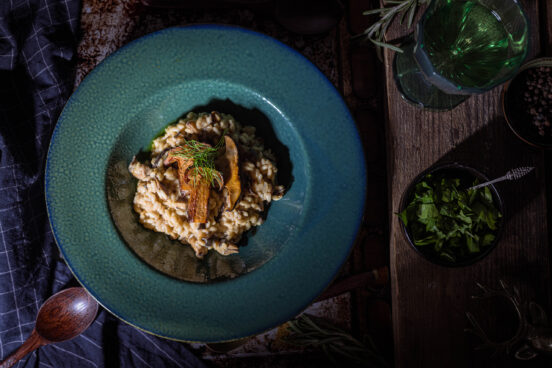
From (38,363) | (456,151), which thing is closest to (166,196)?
(38,363)

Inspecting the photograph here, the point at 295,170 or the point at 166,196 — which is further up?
the point at 295,170

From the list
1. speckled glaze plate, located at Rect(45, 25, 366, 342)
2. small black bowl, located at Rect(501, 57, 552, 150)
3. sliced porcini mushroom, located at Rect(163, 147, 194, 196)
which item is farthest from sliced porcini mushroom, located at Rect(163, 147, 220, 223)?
small black bowl, located at Rect(501, 57, 552, 150)

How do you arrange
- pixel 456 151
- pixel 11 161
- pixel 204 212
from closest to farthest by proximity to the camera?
pixel 204 212 → pixel 456 151 → pixel 11 161

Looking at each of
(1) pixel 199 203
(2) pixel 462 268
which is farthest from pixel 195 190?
(2) pixel 462 268

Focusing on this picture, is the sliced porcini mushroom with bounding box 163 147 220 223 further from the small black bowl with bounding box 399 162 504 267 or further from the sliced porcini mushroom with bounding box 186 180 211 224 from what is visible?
the small black bowl with bounding box 399 162 504 267

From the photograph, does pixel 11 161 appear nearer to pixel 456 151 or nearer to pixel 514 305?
pixel 456 151

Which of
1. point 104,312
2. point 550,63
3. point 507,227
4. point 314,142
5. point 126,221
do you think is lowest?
point 104,312
